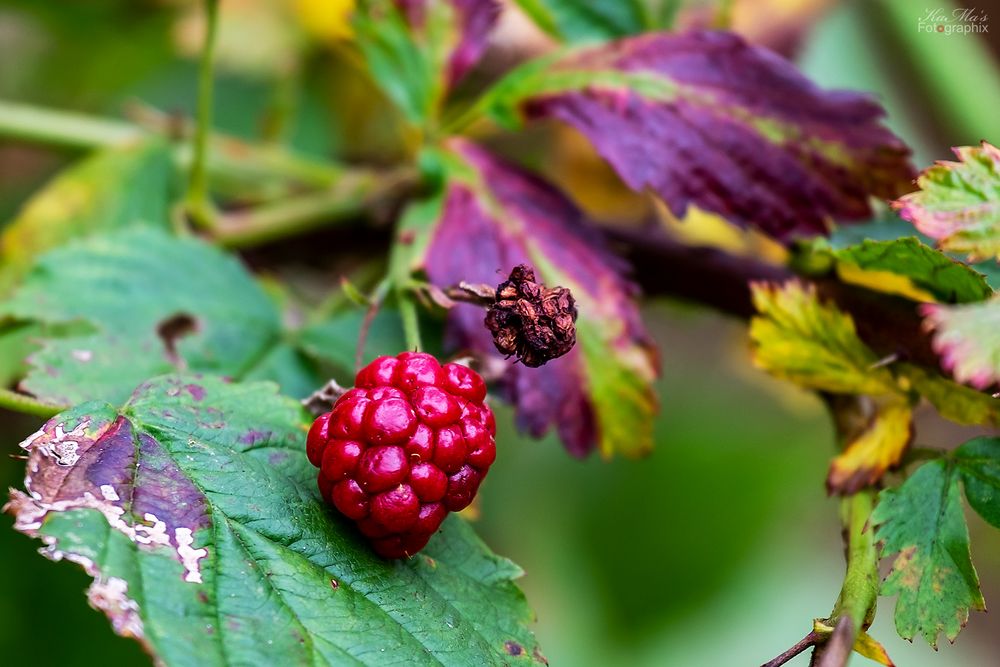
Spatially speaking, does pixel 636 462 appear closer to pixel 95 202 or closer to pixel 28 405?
pixel 95 202

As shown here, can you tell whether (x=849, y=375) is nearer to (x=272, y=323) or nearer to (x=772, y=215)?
(x=772, y=215)

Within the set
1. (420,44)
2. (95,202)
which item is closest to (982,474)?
(420,44)

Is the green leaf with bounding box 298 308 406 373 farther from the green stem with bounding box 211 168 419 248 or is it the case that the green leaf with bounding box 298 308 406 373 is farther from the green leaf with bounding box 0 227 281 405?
the green stem with bounding box 211 168 419 248

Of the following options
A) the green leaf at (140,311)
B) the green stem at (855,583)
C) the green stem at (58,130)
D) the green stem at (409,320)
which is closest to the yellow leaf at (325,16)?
the green stem at (58,130)

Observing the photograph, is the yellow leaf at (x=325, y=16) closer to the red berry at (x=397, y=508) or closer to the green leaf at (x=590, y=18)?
the green leaf at (x=590, y=18)

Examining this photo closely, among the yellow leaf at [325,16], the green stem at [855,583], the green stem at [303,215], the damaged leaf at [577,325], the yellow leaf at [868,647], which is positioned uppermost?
the yellow leaf at [325,16]

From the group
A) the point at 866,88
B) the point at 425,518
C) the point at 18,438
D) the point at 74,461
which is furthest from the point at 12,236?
the point at 866,88

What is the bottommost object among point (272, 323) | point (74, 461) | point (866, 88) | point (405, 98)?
point (74, 461)

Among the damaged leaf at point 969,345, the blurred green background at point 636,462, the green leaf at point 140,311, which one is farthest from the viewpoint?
the blurred green background at point 636,462
